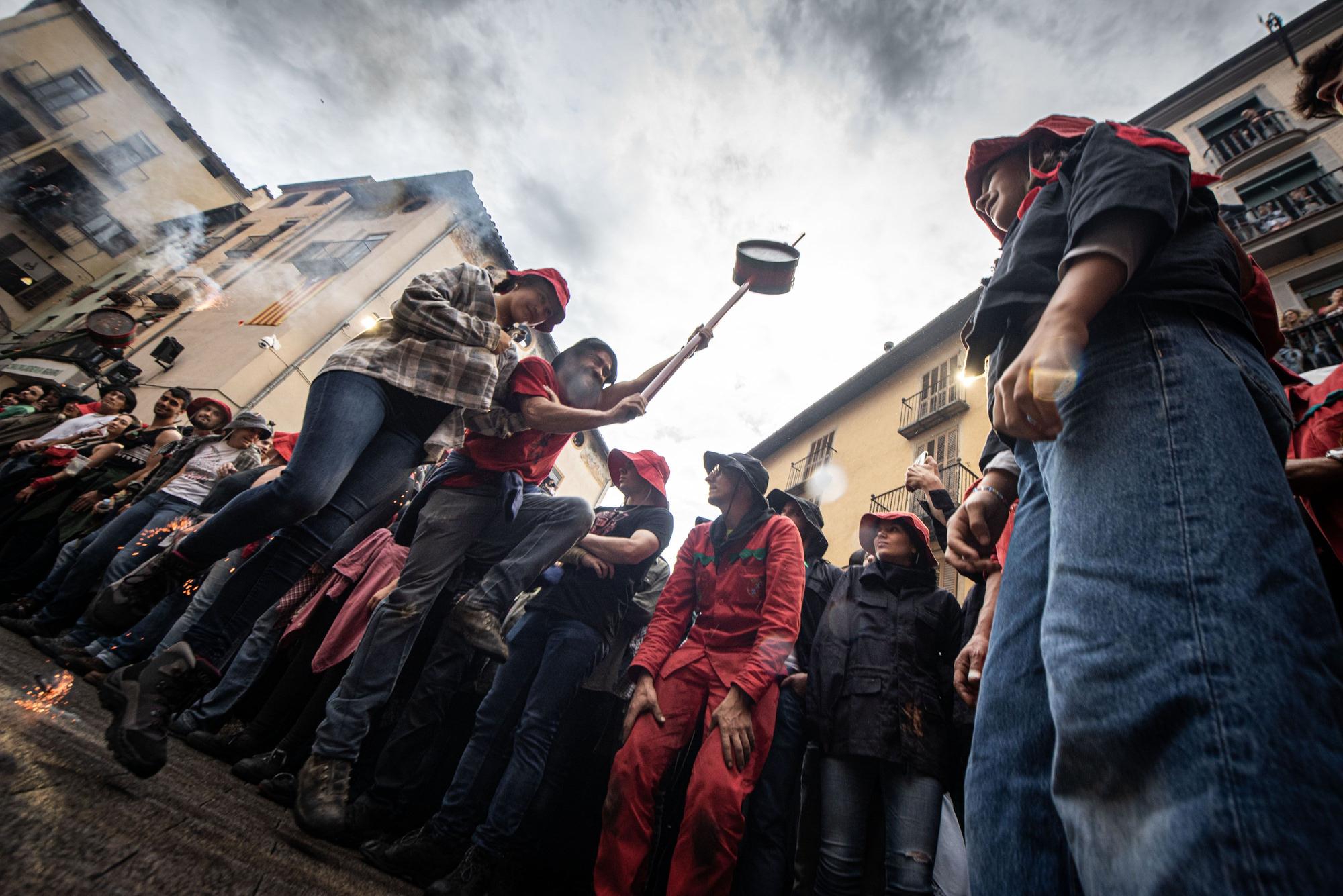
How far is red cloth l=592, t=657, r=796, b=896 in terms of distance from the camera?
1.84 metres

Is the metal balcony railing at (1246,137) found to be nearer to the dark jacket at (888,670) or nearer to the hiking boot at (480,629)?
the dark jacket at (888,670)

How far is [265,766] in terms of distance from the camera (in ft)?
7.20

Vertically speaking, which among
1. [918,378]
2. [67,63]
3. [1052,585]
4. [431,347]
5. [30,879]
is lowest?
[30,879]

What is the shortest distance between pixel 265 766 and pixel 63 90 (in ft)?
91.5

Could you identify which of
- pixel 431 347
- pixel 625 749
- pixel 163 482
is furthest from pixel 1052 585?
pixel 163 482

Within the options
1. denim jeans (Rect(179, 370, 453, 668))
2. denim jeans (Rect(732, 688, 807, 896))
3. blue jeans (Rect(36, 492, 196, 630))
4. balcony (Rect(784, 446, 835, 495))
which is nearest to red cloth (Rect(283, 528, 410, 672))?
denim jeans (Rect(179, 370, 453, 668))

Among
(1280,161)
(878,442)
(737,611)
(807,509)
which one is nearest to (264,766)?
(737,611)

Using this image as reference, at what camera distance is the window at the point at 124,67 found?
18.4 meters

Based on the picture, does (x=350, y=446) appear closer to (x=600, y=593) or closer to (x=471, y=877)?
(x=600, y=593)

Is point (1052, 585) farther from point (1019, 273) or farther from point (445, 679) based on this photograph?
point (445, 679)

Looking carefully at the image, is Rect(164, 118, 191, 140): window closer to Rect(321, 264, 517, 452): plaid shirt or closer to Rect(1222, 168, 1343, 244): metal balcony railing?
Rect(321, 264, 517, 452): plaid shirt

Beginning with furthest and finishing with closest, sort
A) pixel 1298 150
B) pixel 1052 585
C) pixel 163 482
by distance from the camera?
pixel 1298 150 < pixel 163 482 < pixel 1052 585

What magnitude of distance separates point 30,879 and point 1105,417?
1.68 metres

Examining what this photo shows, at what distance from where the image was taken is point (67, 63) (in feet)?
56.2
